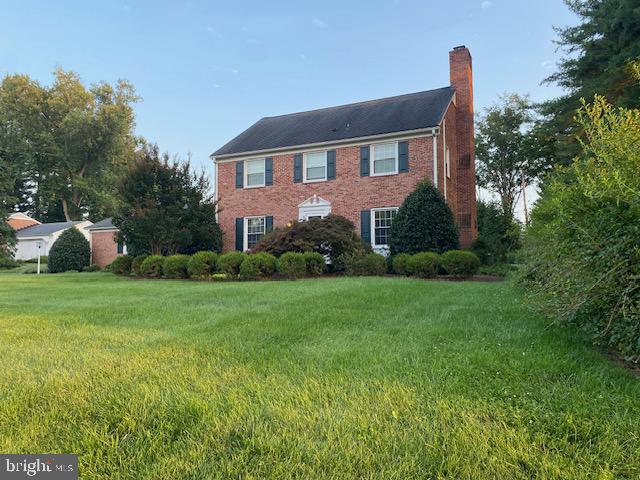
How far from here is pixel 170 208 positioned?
1421cm

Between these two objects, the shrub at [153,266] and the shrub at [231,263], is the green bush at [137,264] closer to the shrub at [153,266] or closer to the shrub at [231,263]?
the shrub at [153,266]

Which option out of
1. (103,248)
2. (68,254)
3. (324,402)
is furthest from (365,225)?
(103,248)

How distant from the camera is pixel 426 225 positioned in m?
13.6

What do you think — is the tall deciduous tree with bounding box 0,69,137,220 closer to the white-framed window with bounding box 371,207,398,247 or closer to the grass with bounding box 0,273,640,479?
the white-framed window with bounding box 371,207,398,247

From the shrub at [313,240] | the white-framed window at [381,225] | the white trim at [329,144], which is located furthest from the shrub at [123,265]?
the white-framed window at [381,225]

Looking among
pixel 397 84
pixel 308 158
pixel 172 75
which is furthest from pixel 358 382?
pixel 397 84

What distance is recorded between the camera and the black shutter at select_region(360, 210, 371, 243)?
16047 millimetres

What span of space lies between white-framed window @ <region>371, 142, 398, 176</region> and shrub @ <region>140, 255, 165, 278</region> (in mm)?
8874

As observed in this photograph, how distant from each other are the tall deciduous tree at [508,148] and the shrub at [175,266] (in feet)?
78.3

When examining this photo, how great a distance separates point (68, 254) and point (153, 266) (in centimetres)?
1208

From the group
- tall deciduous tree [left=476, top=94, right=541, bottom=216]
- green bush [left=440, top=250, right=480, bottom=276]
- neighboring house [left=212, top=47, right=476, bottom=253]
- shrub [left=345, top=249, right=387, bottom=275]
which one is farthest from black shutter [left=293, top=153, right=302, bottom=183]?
tall deciduous tree [left=476, top=94, right=541, bottom=216]

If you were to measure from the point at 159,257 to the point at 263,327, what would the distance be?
10.5 meters

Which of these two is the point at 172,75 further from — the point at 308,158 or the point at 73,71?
the point at 73,71

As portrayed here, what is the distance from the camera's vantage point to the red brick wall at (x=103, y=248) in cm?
2509
